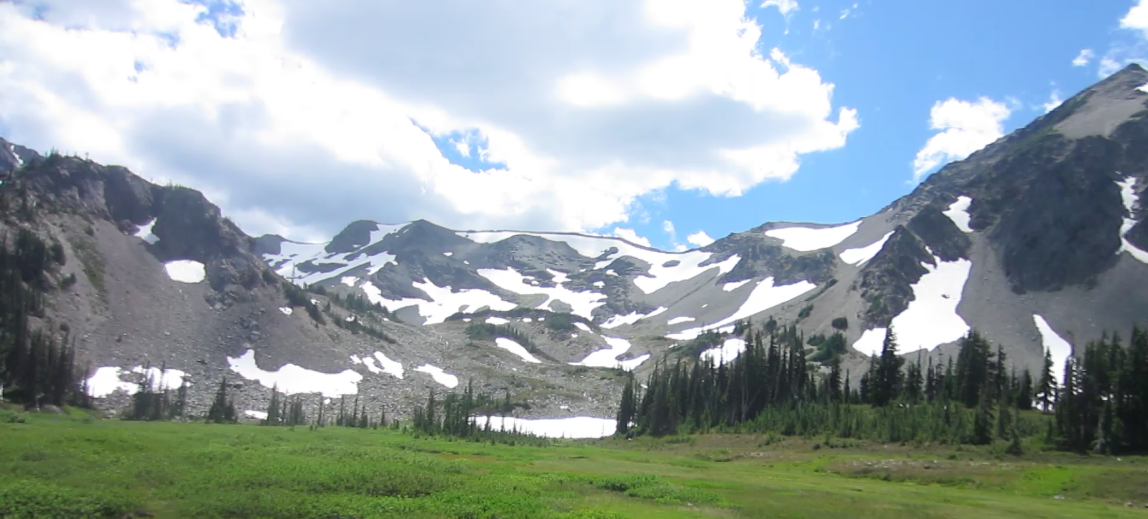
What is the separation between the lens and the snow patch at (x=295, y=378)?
155500mm

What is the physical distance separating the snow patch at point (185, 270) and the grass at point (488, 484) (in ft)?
456

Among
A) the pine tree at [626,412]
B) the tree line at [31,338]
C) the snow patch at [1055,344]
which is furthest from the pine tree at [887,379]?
the tree line at [31,338]

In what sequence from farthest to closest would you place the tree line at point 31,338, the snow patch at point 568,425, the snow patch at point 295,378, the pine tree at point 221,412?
the snow patch at point 295,378
the snow patch at point 568,425
the pine tree at point 221,412
the tree line at point 31,338

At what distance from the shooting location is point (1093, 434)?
237ft

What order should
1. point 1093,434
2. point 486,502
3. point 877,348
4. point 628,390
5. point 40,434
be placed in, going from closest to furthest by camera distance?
1. point 486,502
2. point 40,434
3. point 1093,434
4. point 628,390
5. point 877,348

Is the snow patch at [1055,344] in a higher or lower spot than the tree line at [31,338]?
Answer: higher

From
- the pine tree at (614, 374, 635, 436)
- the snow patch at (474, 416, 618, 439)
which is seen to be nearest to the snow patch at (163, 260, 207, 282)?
the snow patch at (474, 416, 618, 439)

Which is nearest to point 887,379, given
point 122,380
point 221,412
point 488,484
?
point 488,484

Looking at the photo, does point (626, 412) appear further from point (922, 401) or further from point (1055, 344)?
point (1055, 344)

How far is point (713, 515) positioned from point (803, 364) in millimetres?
97114

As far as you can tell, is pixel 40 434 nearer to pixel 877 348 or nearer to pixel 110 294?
pixel 110 294

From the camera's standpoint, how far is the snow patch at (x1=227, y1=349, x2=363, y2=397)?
156m

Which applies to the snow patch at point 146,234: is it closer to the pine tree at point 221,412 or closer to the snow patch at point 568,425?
the pine tree at point 221,412

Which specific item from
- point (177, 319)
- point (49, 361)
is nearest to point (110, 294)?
point (177, 319)
